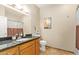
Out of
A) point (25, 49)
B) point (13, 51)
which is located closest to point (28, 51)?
point (25, 49)

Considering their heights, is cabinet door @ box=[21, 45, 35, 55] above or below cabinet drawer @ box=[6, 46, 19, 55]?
below

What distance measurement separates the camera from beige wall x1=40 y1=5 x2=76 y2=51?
5.86 feet

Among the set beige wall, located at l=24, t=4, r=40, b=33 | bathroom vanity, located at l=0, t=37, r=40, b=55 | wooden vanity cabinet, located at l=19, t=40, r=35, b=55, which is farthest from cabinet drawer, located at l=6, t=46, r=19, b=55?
beige wall, located at l=24, t=4, r=40, b=33

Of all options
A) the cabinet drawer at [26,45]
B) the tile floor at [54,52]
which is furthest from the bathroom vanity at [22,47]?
the tile floor at [54,52]

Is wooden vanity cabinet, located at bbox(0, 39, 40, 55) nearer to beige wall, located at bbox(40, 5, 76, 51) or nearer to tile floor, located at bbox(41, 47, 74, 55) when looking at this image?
tile floor, located at bbox(41, 47, 74, 55)

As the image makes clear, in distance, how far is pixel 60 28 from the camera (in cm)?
185

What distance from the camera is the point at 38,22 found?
1.86m

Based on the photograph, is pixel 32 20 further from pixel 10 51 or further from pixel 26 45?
pixel 10 51

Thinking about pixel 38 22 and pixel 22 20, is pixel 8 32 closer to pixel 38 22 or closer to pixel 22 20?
pixel 22 20

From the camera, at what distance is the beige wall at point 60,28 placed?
1786mm

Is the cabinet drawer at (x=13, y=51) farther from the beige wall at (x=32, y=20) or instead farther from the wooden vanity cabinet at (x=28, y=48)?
the beige wall at (x=32, y=20)
